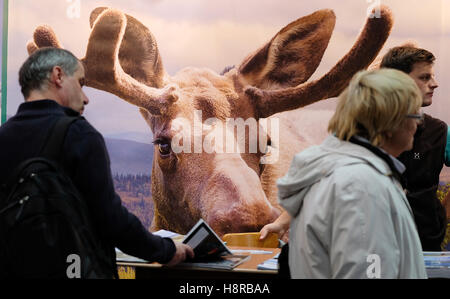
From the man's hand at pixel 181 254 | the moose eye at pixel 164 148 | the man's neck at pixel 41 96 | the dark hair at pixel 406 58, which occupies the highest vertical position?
the dark hair at pixel 406 58

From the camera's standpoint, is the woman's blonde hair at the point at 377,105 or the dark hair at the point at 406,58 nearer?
the woman's blonde hair at the point at 377,105

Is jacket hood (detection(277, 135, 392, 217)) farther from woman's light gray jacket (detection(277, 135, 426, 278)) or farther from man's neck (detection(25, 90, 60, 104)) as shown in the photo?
man's neck (detection(25, 90, 60, 104))

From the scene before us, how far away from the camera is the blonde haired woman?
121cm

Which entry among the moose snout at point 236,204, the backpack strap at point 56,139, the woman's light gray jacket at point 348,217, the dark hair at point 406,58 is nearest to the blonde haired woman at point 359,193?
the woman's light gray jacket at point 348,217

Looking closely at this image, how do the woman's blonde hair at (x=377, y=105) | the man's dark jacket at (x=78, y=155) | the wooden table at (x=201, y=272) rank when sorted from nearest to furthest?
the woman's blonde hair at (x=377, y=105), the man's dark jacket at (x=78, y=155), the wooden table at (x=201, y=272)

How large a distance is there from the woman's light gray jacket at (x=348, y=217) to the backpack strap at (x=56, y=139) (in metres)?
0.65

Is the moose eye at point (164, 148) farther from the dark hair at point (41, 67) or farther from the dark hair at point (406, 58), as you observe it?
the dark hair at point (41, 67)

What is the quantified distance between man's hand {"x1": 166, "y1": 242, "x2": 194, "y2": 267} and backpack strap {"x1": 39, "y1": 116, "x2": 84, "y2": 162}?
655 millimetres

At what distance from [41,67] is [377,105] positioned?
3.46 feet

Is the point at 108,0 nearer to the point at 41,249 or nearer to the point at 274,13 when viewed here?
the point at 274,13

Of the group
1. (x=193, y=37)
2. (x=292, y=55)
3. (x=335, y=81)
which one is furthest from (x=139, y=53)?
(x=335, y=81)

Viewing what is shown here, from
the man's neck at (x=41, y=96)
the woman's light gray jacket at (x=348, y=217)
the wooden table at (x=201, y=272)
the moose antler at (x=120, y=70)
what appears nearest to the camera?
the woman's light gray jacket at (x=348, y=217)

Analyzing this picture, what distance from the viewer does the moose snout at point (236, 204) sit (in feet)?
12.3

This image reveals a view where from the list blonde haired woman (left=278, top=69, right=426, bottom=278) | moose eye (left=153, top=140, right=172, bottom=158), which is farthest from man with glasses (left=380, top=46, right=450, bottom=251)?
moose eye (left=153, top=140, right=172, bottom=158)
